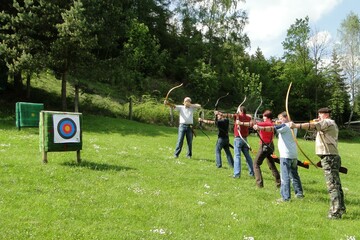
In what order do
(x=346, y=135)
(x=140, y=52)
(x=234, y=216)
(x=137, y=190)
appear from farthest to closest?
(x=346, y=135)
(x=140, y=52)
(x=137, y=190)
(x=234, y=216)

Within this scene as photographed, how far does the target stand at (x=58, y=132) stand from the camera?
37.3 feet

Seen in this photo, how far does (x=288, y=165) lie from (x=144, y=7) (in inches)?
1861

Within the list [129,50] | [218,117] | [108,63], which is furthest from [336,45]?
[218,117]

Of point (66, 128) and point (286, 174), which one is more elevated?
point (66, 128)

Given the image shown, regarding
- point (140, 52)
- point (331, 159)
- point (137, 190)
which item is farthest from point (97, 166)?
point (140, 52)

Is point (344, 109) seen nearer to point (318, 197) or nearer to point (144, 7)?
point (144, 7)

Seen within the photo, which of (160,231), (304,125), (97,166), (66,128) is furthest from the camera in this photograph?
(97,166)

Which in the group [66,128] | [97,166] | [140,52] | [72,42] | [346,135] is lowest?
[346,135]

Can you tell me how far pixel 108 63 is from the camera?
1141 inches

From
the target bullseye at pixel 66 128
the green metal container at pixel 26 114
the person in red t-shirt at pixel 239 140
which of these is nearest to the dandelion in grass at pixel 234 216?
the person in red t-shirt at pixel 239 140

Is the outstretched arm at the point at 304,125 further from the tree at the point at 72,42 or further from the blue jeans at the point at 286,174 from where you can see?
the tree at the point at 72,42

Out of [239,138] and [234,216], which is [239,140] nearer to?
[239,138]

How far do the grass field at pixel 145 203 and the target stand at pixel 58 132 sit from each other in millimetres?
528

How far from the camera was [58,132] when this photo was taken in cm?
1151
